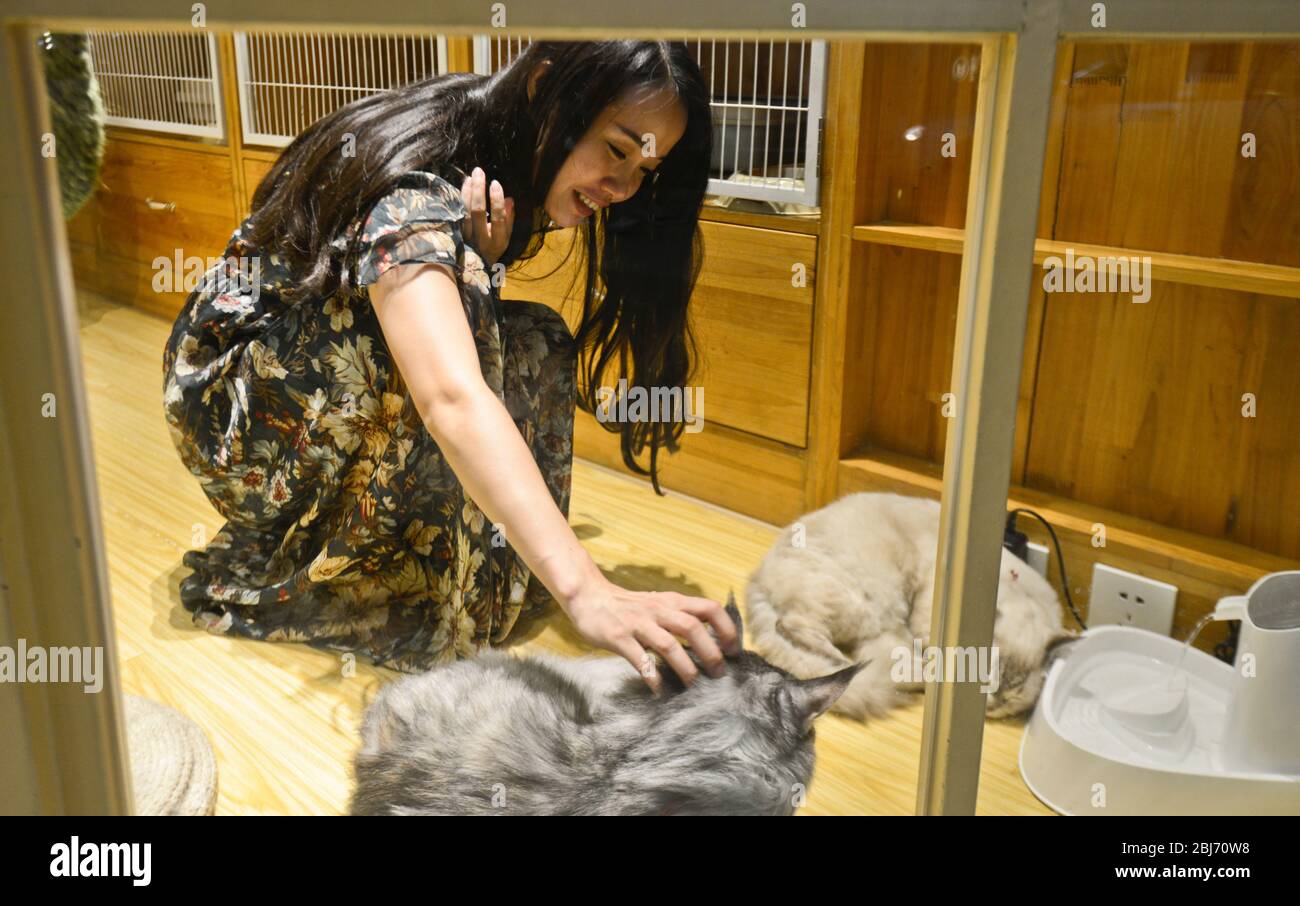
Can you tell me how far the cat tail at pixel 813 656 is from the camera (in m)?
0.67

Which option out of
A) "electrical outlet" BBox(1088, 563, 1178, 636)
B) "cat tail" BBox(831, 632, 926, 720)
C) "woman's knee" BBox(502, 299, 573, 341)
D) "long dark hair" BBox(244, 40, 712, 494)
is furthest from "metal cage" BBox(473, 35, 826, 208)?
"electrical outlet" BBox(1088, 563, 1178, 636)

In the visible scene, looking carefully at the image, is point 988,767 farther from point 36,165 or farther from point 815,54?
point 36,165

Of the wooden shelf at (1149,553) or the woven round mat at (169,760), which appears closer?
the woven round mat at (169,760)

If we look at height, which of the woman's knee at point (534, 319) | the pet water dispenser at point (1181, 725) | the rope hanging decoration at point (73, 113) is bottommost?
the pet water dispenser at point (1181, 725)

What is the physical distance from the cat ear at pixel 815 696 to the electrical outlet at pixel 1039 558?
22 centimetres

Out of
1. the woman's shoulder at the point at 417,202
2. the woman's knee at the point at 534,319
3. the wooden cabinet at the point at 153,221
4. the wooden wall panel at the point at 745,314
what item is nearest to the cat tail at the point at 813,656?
the wooden wall panel at the point at 745,314

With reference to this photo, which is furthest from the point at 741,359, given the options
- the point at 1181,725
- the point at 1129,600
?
the point at 1181,725

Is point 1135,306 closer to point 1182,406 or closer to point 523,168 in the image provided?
point 1182,406

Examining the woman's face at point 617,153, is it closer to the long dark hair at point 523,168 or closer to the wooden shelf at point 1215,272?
the long dark hair at point 523,168

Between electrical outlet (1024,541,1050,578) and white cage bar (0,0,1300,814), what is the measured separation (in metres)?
0.17

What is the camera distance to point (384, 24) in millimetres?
510

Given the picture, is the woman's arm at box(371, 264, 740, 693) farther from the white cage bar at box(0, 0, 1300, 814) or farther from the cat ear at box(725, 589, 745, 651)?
the white cage bar at box(0, 0, 1300, 814)
